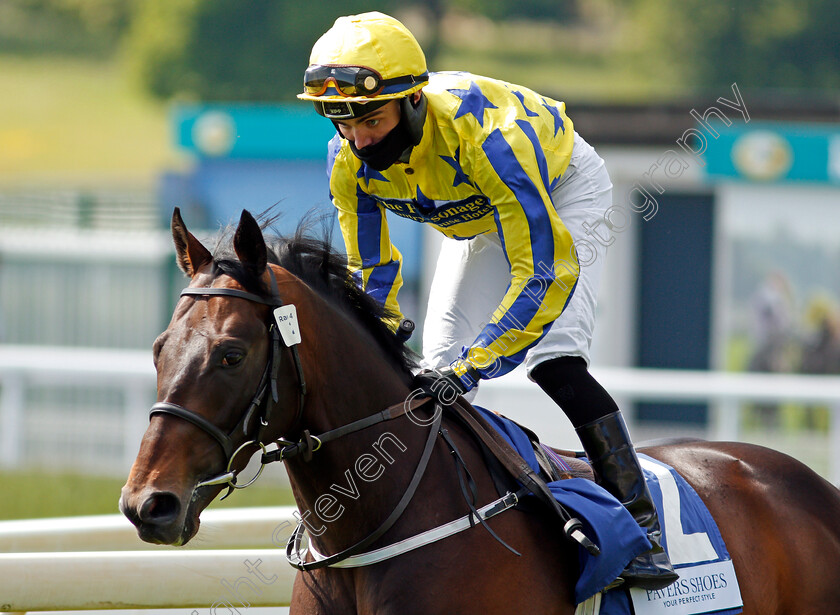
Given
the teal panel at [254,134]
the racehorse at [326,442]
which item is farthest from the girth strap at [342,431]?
the teal panel at [254,134]

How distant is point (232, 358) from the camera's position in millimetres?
2426

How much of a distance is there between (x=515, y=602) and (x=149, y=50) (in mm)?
42220

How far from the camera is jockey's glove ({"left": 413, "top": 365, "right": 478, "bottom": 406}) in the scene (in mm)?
2791

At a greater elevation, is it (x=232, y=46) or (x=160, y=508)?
(x=160, y=508)

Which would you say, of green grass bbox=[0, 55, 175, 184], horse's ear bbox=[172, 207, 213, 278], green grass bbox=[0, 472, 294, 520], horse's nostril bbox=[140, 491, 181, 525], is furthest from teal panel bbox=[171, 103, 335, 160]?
green grass bbox=[0, 55, 175, 184]

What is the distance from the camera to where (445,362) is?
322 cm

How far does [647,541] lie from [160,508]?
1271mm

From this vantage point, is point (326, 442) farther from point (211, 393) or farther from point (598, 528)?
point (598, 528)

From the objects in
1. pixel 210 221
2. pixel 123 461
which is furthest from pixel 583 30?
pixel 123 461

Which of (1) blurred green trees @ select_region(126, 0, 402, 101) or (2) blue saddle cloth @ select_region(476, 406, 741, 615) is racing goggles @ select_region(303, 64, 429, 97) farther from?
(1) blurred green trees @ select_region(126, 0, 402, 101)

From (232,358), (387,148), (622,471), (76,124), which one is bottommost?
(76,124)

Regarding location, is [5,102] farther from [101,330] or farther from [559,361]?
[559,361]

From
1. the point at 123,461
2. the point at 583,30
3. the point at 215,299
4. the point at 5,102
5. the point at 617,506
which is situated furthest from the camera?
the point at 583,30

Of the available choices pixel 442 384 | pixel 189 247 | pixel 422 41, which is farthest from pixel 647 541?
pixel 422 41
